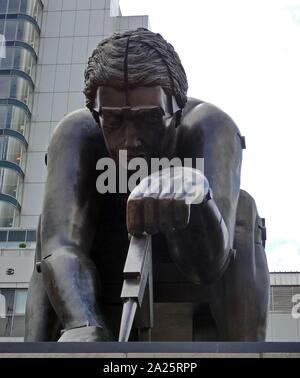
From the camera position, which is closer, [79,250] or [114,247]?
[79,250]

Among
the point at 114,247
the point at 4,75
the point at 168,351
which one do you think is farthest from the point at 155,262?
the point at 4,75

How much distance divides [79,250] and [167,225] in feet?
3.56

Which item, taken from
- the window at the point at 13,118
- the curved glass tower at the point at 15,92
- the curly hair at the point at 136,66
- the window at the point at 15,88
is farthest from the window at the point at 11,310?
the curly hair at the point at 136,66

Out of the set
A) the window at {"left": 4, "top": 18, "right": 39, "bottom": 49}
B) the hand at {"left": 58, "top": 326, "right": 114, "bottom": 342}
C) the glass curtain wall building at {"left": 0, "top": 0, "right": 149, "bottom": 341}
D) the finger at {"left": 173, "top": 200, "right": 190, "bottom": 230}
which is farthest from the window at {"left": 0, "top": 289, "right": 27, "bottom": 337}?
the finger at {"left": 173, "top": 200, "right": 190, "bottom": 230}

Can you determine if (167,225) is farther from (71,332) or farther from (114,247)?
(114,247)

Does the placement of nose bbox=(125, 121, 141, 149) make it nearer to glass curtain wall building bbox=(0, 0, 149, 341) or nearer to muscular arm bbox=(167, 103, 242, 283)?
muscular arm bbox=(167, 103, 242, 283)

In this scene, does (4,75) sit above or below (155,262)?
above

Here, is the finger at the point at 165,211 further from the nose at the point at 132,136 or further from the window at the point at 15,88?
the window at the point at 15,88

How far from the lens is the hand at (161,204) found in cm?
359

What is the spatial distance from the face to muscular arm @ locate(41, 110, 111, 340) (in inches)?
17.9

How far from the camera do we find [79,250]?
15.0ft

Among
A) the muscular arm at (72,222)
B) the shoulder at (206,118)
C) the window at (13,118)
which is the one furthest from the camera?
the window at (13,118)

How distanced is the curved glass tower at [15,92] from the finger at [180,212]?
144 feet

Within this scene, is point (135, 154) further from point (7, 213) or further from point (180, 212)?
point (7, 213)
